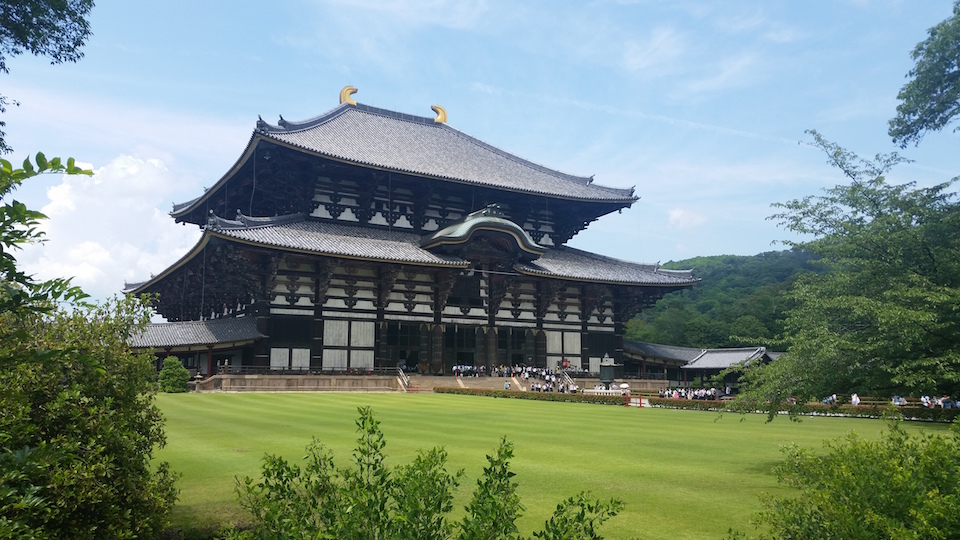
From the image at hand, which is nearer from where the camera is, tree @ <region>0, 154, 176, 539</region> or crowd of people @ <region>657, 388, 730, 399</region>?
tree @ <region>0, 154, 176, 539</region>

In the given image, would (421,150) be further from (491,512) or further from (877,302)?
(491,512)

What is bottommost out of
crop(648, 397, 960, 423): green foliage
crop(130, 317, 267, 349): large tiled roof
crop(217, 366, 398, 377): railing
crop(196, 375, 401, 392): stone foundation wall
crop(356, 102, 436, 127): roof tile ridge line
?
crop(648, 397, 960, 423): green foliage

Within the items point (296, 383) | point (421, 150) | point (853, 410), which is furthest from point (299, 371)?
point (853, 410)

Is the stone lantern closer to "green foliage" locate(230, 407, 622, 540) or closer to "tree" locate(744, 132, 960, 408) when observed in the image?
"tree" locate(744, 132, 960, 408)

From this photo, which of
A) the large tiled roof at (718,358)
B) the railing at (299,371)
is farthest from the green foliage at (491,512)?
the large tiled roof at (718,358)

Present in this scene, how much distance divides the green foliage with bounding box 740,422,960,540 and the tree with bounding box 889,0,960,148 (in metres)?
14.2

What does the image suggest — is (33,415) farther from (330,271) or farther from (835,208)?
(330,271)

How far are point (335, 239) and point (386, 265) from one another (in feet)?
10.9

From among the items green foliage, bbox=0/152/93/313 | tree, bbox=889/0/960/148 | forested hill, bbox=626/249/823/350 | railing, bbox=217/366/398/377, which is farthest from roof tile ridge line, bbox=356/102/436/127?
green foliage, bbox=0/152/93/313

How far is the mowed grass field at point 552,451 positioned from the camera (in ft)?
28.3

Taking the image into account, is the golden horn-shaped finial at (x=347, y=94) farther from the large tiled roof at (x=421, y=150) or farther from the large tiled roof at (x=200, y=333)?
the large tiled roof at (x=200, y=333)

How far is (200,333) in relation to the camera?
124ft

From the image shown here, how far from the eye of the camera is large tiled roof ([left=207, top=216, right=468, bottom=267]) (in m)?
34.4

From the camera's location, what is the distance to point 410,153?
47.2 meters
